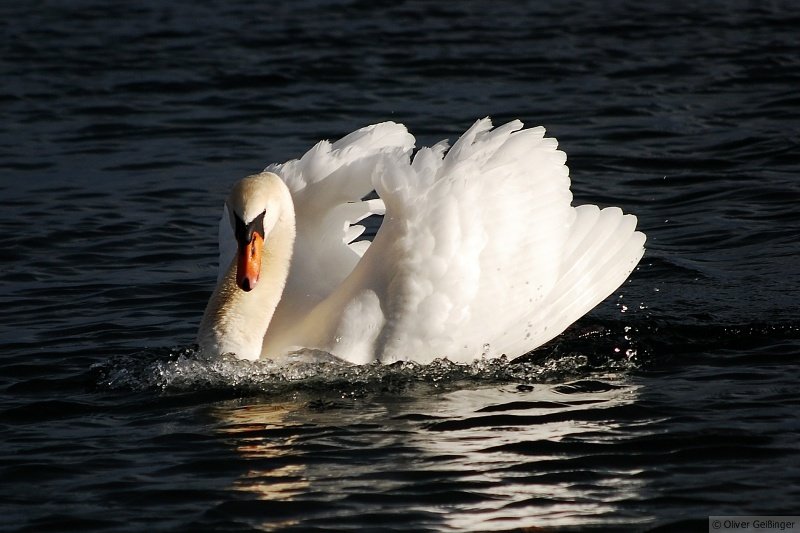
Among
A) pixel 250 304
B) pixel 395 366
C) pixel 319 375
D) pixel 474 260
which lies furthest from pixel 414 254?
pixel 250 304

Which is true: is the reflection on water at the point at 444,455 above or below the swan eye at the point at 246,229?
below

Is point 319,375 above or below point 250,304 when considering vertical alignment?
below

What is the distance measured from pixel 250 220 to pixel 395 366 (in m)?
1.20

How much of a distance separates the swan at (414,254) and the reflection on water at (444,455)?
455 mm

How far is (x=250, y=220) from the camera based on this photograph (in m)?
8.41

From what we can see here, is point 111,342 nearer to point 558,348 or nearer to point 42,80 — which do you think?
point 558,348

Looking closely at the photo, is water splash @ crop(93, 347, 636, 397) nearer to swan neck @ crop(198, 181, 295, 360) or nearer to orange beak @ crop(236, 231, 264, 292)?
swan neck @ crop(198, 181, 295, 360)

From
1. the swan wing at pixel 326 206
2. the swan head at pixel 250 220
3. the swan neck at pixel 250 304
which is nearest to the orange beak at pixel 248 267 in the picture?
the swan head at pixel 250 220

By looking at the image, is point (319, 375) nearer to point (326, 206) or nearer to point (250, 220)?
point (250, 220)

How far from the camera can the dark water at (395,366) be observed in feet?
22.8

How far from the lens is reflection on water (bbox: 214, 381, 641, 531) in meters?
6.64

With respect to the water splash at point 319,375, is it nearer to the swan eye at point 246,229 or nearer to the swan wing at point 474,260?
the swan wing at point 474,260

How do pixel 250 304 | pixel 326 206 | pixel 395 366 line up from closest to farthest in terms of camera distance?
pixel 395 366 < pixel 250 304 < pixel 326 206

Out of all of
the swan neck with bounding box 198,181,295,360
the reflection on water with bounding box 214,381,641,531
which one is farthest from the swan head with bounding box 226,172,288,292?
the reflection on water with bounding box 214,381,641,531
